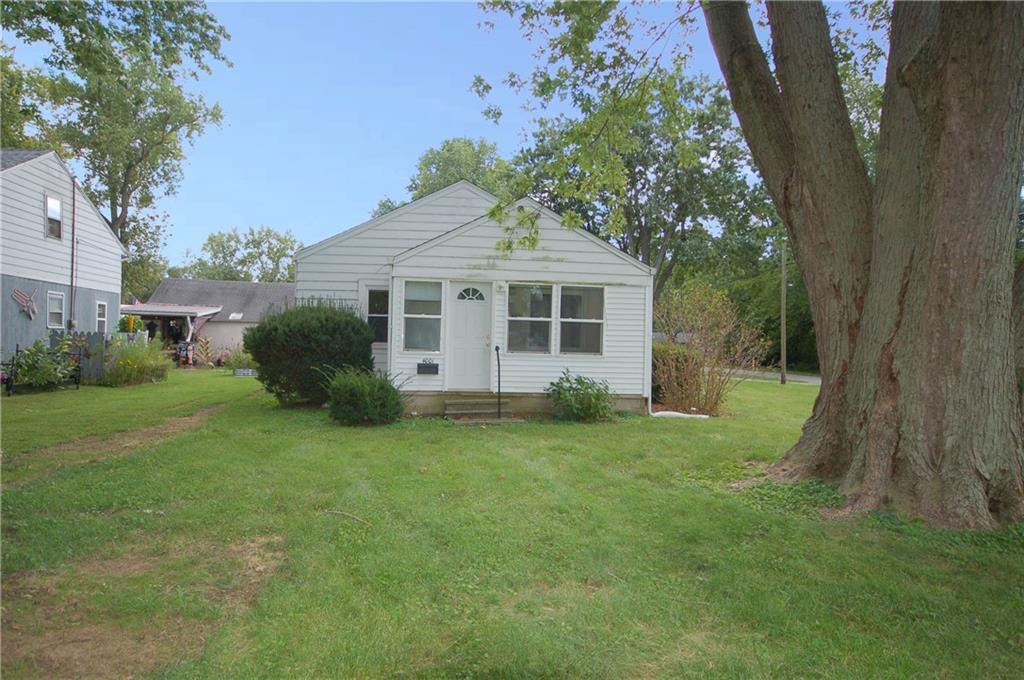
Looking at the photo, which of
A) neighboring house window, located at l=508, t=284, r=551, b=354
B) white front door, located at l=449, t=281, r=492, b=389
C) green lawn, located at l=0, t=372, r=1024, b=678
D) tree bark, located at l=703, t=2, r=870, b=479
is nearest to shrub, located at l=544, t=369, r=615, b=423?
neighboring house window, located at l=508, t=284, r=551, b=354

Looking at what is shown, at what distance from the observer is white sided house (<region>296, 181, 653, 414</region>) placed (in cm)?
1091

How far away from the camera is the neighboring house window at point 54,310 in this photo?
15826 millimetres

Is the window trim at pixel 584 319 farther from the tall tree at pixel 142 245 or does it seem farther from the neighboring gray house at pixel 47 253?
the tall tree at pixel 142 245

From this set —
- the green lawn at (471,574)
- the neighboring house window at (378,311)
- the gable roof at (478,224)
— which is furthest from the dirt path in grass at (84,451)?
the gable roof at (478,224)

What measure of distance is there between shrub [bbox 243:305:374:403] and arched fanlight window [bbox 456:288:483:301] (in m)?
1.96

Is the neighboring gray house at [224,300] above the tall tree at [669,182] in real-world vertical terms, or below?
below

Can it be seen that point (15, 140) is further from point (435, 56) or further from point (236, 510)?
point (236, 510)

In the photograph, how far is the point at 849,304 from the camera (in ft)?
18.3

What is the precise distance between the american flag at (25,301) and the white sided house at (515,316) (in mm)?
10313

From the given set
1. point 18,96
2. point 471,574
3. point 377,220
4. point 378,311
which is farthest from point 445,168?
point 471,574

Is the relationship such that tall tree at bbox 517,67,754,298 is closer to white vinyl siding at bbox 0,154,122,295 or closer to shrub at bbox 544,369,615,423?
shrub at bbox 544,369,615,423

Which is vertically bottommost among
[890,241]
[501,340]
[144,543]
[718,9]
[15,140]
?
[144,543]

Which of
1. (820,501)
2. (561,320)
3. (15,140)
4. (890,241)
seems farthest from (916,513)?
(15,140)

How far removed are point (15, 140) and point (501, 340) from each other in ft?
79.2
